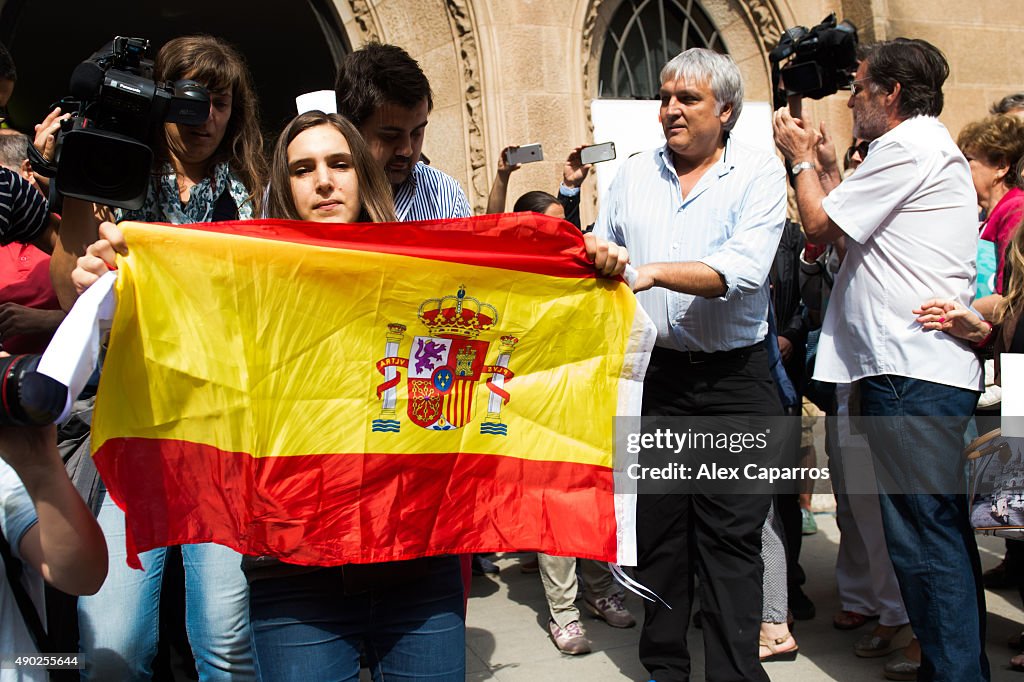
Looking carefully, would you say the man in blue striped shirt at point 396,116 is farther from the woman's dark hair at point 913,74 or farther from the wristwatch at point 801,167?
the woman's dark hair at point 913,74

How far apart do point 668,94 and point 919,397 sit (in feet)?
4.70

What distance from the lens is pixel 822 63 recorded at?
12.6ft

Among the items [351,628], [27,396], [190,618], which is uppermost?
[27,396]

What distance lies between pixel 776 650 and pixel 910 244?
1871mm

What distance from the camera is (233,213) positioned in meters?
3.04

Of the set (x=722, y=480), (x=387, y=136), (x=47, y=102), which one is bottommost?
(x=722, y=480)

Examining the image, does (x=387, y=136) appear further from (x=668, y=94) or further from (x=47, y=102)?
(x=47, y=102)

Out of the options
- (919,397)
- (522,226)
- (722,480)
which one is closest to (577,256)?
(522,226)

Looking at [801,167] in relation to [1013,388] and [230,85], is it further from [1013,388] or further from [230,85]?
[230,85]

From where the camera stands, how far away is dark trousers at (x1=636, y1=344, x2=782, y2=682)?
11.2 feet

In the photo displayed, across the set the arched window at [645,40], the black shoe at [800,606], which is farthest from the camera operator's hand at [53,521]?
the arched window at [645,40]

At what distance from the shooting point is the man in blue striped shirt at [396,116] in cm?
325

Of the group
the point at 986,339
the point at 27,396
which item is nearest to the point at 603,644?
the point at 986,339

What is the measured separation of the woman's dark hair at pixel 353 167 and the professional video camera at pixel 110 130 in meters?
0.32
